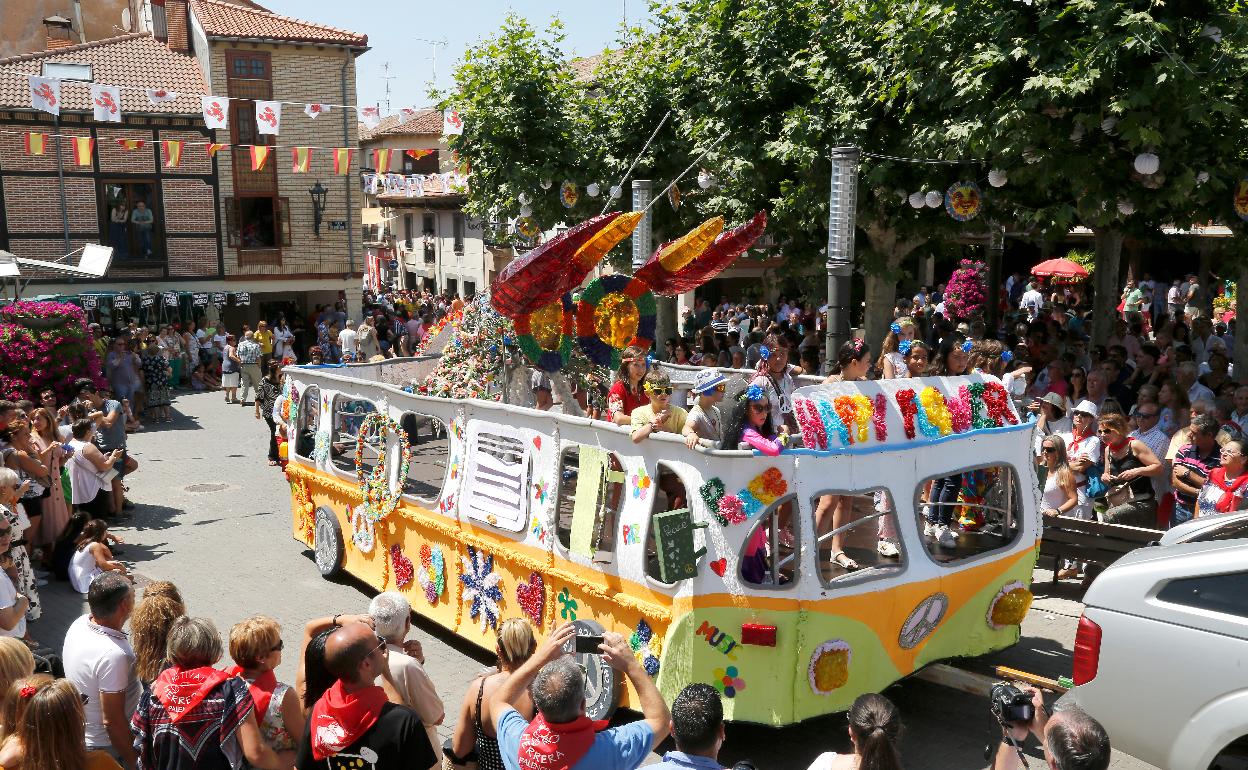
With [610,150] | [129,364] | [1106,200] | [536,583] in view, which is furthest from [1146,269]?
[536,583]

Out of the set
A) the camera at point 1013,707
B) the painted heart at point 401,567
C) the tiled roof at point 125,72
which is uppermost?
the tiled roof at point 125,72

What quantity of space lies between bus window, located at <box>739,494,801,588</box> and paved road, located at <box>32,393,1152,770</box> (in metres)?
1.21

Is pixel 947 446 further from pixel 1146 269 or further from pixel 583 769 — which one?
pixel 1146 269

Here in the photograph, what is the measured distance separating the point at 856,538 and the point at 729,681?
160cm

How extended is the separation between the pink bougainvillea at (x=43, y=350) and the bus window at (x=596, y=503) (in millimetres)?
10669

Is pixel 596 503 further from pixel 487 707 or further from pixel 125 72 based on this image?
pixel 125 72

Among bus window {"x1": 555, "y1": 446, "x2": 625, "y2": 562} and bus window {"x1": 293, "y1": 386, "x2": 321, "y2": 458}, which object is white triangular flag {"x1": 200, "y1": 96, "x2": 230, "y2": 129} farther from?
bus window {"x1": 555, "y1": 446, "x2": 625, "y2": 562}

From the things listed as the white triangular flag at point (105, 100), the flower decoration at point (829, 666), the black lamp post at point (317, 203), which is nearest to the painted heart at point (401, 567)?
the flower decoration at point (829, 666)

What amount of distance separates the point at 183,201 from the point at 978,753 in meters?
28.3

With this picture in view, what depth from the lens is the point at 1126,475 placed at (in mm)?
9109

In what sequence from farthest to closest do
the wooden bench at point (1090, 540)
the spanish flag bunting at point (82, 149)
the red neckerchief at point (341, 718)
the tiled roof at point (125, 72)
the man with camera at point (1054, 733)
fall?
the tiled roof at point (125, 72)
the spanish flag bunting at point (82, 149)
the wooden bench at point (1090, 540)
the red neckerchief at point (341, 718)
the man with camera at point (1054, 733)

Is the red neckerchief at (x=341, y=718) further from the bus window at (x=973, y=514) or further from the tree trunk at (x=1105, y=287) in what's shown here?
the tree trunk at (x=1105, y=287)

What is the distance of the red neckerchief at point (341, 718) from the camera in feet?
13.9

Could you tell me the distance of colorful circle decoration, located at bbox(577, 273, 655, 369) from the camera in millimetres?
9328
